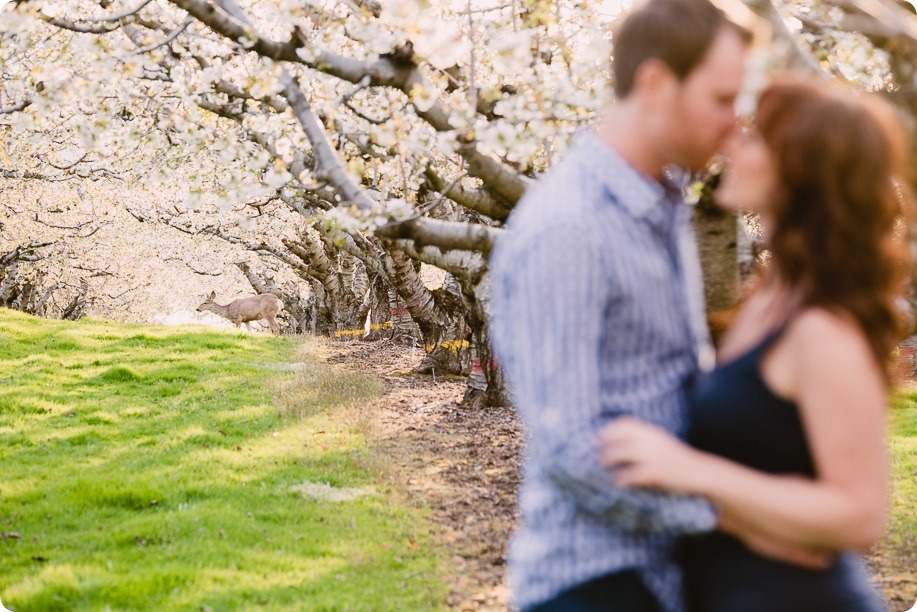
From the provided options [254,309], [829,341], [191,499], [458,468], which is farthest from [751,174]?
[254,309]

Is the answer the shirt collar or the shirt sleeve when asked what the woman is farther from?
the shirt collar

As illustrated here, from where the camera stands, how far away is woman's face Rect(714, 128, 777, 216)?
1811mm

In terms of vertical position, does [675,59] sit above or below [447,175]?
below

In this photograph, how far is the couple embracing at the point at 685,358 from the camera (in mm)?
1647

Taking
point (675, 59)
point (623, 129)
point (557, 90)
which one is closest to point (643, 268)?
point (623, 129)

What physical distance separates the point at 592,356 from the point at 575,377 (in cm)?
6

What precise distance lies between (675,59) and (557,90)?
4785 millimetres

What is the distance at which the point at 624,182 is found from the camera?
1.84m

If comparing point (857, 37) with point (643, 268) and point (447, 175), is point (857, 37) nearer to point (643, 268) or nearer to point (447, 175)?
point (643, 268)

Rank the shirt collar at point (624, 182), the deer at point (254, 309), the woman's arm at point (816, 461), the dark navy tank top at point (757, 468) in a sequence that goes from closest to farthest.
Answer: the woman's arm at point (816, 461) < the dark navy tank top at point (757, 468) < the shirt collar at point (624, 182) < the deer at point (254, 309)

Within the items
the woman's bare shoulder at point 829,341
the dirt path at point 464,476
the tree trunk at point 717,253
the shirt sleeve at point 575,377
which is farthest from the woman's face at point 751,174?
the dirt path at point 464,476

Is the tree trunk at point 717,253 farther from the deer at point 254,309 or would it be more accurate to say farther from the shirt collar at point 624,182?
the deer at point 254,309

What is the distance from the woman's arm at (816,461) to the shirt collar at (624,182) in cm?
42

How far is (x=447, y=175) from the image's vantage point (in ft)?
40.5
